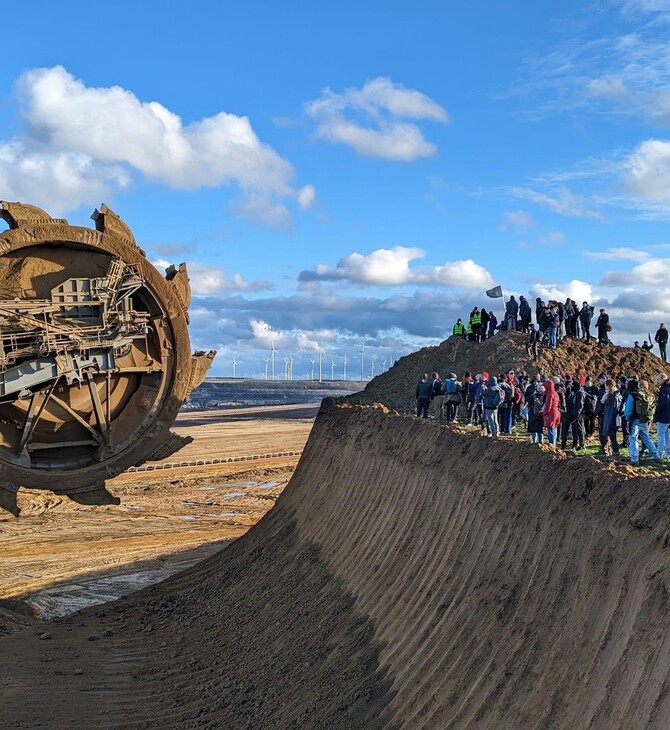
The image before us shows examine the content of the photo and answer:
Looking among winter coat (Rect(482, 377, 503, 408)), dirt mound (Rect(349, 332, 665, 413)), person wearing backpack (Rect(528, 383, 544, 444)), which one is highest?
dirt mound (Rect(349, 332, 665, 413))

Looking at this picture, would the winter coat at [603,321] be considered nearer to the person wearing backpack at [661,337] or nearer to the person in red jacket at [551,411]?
the person wearing backpack at [661,337]

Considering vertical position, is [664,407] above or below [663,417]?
above

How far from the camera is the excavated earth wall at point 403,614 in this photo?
6.05 meters

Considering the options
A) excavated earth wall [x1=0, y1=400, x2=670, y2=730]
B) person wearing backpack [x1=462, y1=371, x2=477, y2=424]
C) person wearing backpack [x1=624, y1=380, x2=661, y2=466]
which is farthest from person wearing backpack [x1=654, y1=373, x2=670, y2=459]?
person wearing backpack [x1=462, y1=371, x2=477, y2=424]

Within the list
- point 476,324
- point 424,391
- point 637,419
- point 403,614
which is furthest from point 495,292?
point 403,614

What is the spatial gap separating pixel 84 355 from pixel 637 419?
858cm

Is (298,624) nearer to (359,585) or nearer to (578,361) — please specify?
(359,585)

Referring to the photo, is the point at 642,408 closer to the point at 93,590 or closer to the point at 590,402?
the point at 590,402

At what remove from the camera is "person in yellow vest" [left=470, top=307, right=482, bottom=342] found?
27492 millimetres

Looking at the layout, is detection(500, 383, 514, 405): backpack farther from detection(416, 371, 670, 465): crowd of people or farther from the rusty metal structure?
the rusty metal structure

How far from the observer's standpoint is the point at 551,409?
13898 mm

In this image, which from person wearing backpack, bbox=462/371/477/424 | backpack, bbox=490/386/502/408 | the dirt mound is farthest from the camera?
the dirt mound

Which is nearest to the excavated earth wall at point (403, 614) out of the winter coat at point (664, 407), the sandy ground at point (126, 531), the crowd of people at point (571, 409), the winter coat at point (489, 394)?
the crowd of people at point (571, 409)

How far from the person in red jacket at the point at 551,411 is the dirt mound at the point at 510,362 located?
9651 mm
